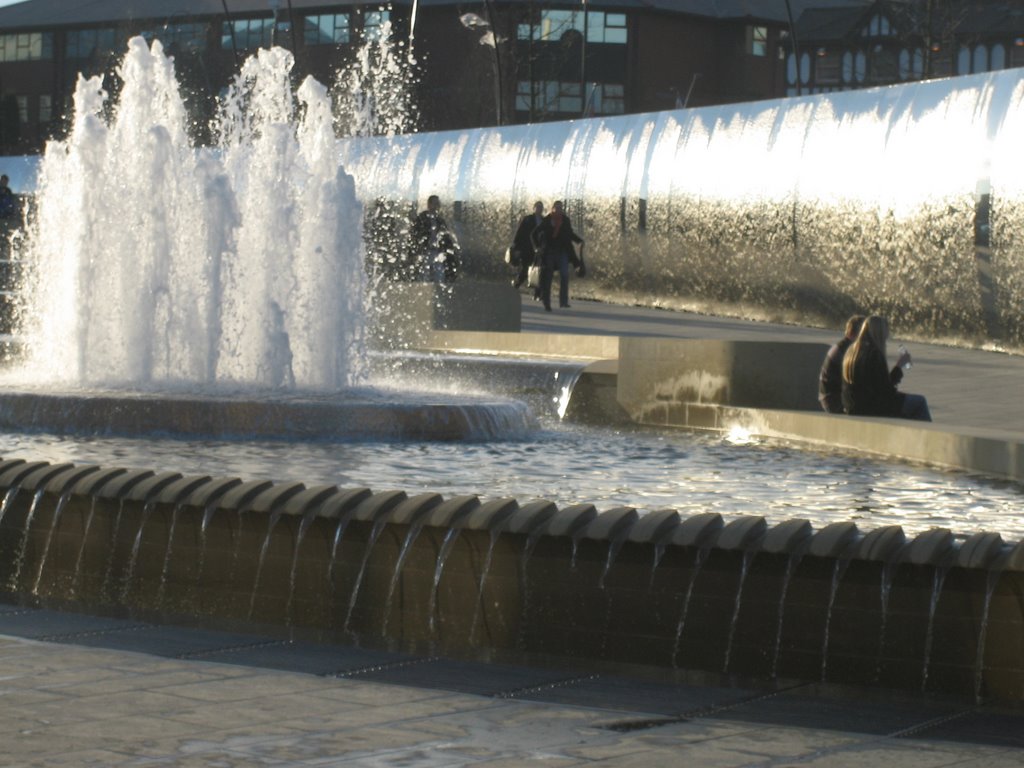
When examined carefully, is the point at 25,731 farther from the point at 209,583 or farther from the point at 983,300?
the point at 983,300

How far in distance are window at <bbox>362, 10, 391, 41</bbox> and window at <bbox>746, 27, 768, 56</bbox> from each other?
1702 centimetres

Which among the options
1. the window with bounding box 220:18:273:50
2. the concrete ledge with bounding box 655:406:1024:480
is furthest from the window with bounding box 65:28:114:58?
the concrete ledge with bounding box 655:406:1024:480

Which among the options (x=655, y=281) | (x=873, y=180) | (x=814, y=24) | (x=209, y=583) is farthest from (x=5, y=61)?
(x=209, y=583)

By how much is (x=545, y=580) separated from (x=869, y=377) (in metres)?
Result: 5.55

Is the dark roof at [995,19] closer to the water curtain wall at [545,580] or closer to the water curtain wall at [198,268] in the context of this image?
the water curtain wall at [198,268]

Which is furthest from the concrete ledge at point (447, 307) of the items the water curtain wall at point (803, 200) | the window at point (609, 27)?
the window at point (609, 27)

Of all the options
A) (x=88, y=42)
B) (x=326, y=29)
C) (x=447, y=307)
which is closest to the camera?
(x=447, y=307)

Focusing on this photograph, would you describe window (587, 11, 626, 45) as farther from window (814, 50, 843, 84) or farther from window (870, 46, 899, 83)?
window (814, 50, 843, 84)

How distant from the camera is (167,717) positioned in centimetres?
445

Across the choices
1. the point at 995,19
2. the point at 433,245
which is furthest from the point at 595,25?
the point at 433,245

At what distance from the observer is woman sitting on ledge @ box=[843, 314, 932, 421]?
11305 mm

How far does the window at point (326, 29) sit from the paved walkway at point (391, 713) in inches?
3306

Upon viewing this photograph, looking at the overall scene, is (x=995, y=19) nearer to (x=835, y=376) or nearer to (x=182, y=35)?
(x=182, y=35)

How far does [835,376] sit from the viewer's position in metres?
12.0
